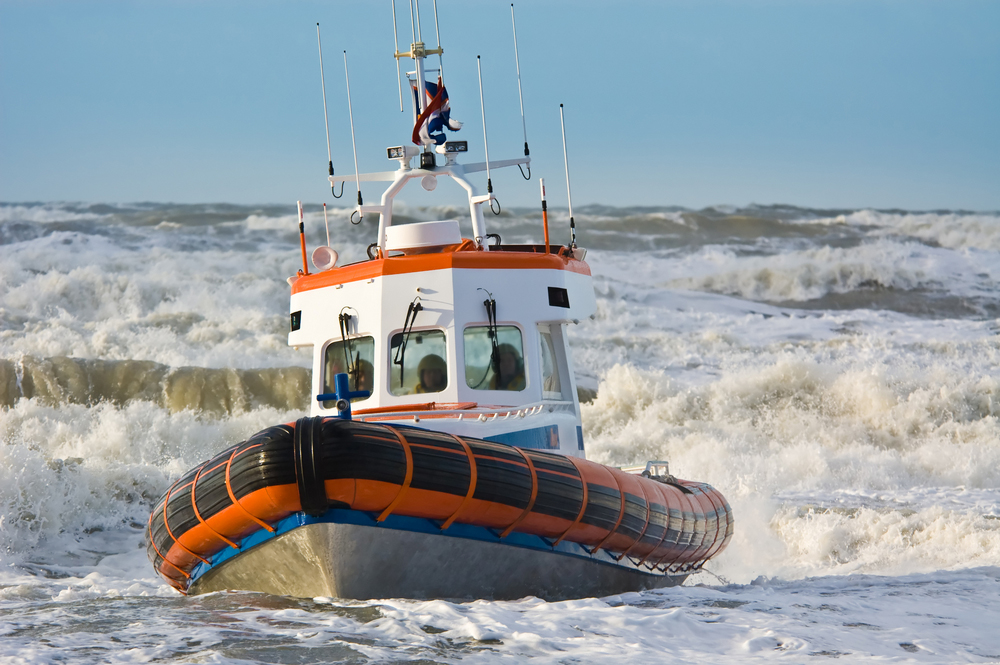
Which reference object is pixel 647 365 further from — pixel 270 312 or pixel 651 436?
pixel 270 312

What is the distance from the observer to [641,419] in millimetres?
16281

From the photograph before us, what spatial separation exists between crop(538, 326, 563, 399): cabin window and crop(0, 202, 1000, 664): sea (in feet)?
5.68

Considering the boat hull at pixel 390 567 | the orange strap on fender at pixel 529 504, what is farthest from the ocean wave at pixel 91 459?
the orange strap on fender at pixel 529 504

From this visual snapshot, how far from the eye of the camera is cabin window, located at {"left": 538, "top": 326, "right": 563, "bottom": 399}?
7.52 meters

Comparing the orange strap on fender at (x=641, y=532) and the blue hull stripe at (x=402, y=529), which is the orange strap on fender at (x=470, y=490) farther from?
the orange strap on fender at (x=641, y=532)

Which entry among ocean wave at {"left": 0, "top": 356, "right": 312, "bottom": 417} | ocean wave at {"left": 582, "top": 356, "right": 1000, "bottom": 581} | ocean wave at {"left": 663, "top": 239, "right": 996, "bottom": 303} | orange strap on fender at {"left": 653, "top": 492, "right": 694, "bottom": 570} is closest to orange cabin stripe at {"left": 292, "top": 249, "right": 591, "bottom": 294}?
orange strap on fender at {"left": 653, "top": 492, "right": 694, "bottom": 570}

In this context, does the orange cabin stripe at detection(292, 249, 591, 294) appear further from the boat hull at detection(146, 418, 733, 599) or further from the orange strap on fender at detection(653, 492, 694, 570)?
the orange strap on fender at detection(653, 492, 694, 570)

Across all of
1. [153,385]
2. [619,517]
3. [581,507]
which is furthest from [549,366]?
[153,385]

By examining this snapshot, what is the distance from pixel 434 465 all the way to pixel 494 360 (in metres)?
1.93

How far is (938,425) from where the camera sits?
51.6 ft

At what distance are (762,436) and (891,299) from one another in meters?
15.4

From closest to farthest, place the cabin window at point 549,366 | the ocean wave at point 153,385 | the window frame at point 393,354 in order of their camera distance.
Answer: the window frame at point 393,354 < the cabin window at point 549,366 < the ocean wave at point 153,385

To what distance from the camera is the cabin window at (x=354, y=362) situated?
710 cm

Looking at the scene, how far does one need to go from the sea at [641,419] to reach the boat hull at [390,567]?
12cm
